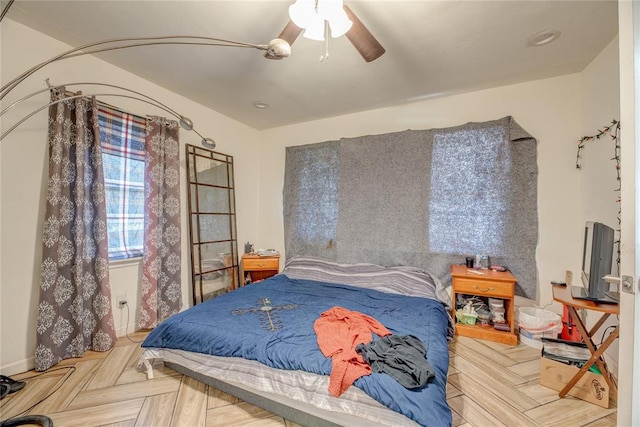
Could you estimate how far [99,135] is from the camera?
2.19 metres

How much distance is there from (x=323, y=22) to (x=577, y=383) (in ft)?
8.95

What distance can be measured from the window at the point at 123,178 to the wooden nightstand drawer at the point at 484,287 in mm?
3184

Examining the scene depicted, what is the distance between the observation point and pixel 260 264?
11.4 ft

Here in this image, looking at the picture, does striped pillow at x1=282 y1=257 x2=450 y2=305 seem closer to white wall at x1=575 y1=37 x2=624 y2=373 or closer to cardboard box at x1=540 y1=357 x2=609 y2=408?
cardboard box at x1=540 y1=357 x2=609 y2=408

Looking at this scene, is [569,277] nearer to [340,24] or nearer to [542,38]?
[542,38]

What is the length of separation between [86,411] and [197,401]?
63 cm

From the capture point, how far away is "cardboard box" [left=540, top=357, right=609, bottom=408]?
5.13ft

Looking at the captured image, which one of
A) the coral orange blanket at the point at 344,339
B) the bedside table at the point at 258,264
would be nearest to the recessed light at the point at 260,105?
the bedside table at the point at 258,264

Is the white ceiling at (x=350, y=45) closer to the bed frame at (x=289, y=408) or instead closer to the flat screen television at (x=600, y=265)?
the flat screen television at (x=600, y=265)

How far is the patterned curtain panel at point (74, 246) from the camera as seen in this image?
190cm

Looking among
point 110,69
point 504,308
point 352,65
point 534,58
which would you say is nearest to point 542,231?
point 504,308

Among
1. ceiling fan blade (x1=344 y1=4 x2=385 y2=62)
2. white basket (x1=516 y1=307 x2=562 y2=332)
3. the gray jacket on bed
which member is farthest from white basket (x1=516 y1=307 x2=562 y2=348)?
ceiling fan blade (x1=344 y1=4 x2=385 y2=62)

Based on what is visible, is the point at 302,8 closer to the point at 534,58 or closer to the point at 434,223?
the point at 534,58

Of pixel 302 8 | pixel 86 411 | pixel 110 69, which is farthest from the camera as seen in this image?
pixel 110 69
